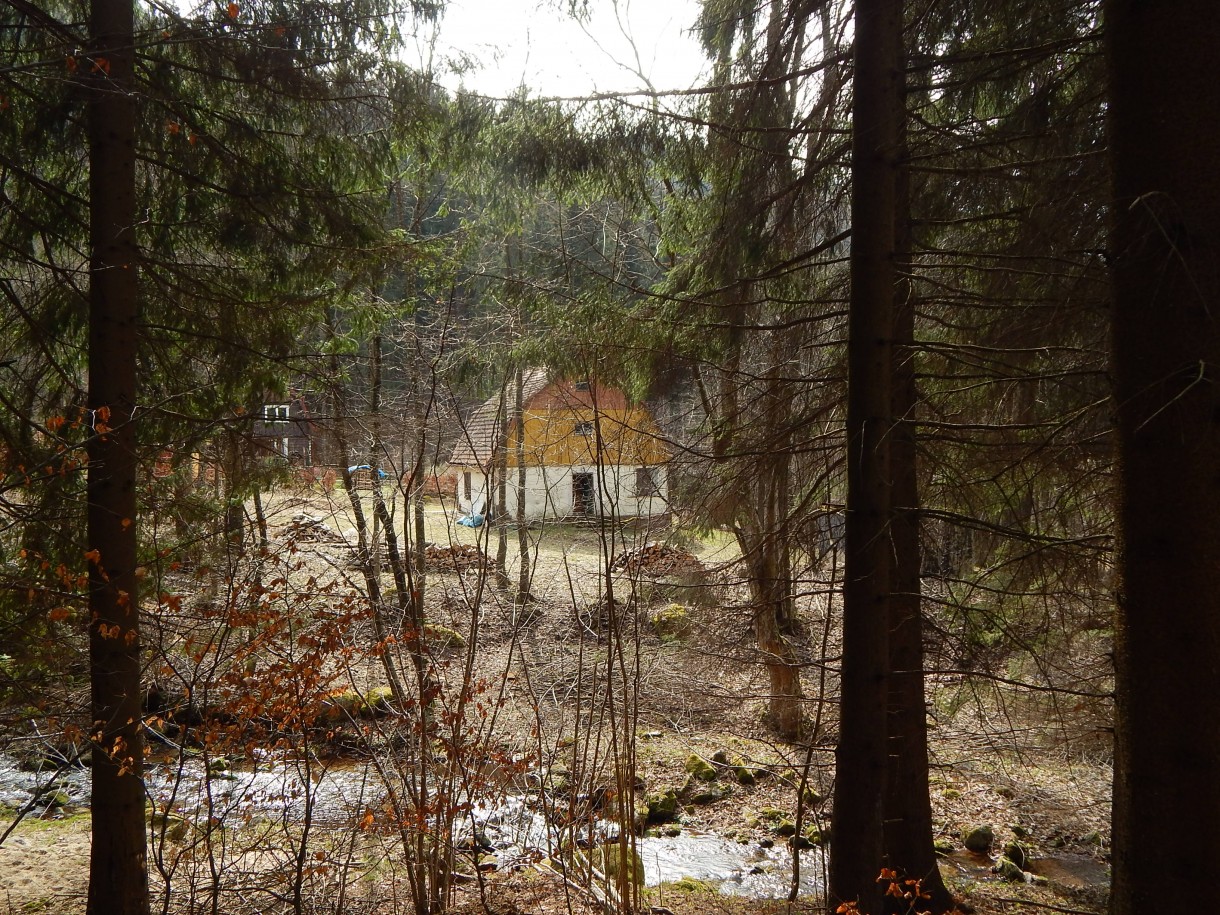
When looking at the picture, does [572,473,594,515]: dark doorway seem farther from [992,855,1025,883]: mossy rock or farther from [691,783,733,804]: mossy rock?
[992,855,1025,883]: mossy rock

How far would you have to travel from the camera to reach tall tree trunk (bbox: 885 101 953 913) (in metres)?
5.61

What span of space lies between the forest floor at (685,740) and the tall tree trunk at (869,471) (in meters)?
0.69

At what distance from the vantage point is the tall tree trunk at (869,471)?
13.8 feet

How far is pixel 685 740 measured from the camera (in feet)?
33.9

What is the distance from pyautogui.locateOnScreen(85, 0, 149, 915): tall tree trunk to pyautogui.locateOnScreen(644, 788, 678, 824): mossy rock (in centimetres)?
573

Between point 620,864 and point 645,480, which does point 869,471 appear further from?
point 645,480

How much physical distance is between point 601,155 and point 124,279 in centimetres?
329

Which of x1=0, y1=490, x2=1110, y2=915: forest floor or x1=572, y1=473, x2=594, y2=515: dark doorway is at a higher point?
x1=572, y1=473, x2=594, y2=515: dark doorway

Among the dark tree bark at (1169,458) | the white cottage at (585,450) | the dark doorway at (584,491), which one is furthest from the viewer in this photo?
the dark doorway at (584,491)

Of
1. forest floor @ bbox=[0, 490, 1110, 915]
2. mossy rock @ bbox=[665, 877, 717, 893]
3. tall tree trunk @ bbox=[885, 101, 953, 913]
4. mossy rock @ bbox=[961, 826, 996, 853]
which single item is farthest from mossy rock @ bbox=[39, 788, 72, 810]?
mossy rock @ bbox=[961, 826, 996, 853]

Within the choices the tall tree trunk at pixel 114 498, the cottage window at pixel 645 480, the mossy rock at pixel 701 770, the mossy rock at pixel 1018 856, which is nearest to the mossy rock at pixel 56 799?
the tall tree trunk at pixel 114 498

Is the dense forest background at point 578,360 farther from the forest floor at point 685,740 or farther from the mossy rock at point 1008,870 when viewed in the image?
the mossy rock at point 1008,870

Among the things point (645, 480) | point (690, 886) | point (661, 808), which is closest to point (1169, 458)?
point (645, 480)

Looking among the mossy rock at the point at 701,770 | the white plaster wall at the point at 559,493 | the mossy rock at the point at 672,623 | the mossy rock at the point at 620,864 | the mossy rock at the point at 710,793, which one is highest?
the white plaster wall at the point at 559,493
